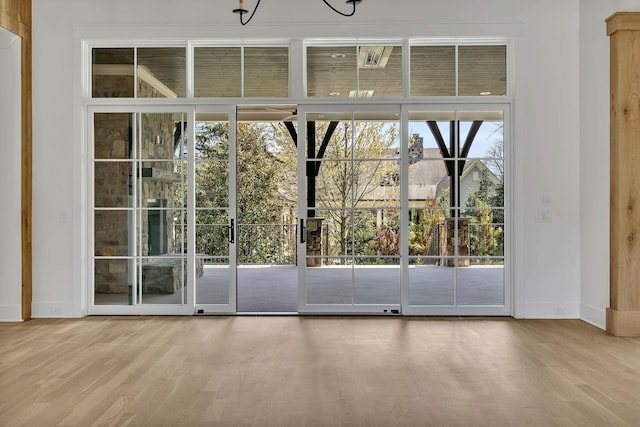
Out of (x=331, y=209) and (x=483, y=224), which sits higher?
(x=331, y=209)

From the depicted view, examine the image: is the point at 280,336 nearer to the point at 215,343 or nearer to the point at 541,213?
the point at 215,343

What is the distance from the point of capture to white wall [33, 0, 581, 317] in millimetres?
5629

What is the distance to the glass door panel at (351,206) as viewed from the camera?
18.9 feet

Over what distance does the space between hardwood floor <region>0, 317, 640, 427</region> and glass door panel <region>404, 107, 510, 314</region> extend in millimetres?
384

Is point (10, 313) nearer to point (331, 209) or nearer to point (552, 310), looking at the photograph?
point (331, 209)

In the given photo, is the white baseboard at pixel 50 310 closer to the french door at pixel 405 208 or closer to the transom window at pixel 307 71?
the transom window at pixel 307 71

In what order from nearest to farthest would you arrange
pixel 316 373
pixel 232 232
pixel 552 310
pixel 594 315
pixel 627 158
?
pixel 316 373
pixel 627 158
pixel 594 315
pixel 552 310
pixel 232 232

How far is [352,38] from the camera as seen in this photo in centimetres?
571

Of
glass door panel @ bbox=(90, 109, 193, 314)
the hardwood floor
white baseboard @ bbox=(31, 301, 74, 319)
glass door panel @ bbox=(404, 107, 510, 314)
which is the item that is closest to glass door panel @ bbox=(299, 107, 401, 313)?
glass door panel @ bbox=(404, 107, 510, 314)

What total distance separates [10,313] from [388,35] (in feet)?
16.7

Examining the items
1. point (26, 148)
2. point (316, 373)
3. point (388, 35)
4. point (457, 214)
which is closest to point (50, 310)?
point (26, 148)

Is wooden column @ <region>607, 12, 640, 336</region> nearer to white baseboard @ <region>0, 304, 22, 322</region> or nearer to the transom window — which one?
the transom window

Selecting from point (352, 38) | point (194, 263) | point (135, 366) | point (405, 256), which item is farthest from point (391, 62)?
point (135, 366)

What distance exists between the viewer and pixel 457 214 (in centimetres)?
575
